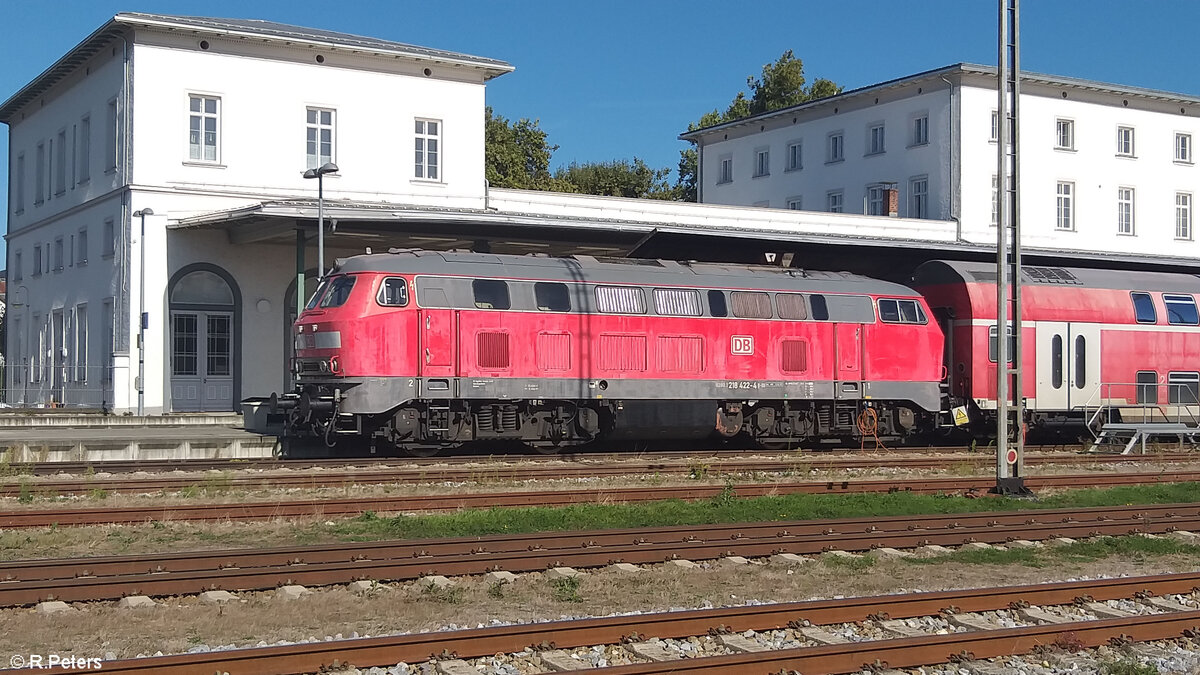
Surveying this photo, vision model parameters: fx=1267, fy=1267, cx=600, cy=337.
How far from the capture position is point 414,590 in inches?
432

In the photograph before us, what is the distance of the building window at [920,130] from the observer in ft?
172

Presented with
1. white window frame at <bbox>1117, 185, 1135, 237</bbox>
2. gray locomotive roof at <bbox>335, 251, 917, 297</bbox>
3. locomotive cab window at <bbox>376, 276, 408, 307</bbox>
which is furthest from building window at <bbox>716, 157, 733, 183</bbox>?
locomotive cab window at <bbox>376, 276, 408, 307</bbox>

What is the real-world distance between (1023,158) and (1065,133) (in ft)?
10.9

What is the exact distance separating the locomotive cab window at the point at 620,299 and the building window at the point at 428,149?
763 inches

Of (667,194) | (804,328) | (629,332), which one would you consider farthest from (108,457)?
(667,194)

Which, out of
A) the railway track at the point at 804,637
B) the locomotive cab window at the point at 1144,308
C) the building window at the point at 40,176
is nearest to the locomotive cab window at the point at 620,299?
the locomotive cab window at the point at 1144,308

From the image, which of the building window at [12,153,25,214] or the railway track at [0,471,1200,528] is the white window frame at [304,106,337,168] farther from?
the railway track at [0,471,1200,528]

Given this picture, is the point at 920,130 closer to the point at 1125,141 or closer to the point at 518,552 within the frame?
the point at 1125,141

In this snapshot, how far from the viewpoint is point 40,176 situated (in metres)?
46.6

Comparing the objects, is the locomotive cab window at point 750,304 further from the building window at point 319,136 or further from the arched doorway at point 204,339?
the building window at point 319,136

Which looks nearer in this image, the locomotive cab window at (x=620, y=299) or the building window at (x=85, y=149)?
the locomotive cab window at (x=620, y=299)

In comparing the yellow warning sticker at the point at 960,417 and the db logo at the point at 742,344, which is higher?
the db logo at the point at 742,344

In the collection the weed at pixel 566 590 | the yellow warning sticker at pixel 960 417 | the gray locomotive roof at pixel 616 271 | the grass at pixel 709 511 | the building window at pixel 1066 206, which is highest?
the building window at pixel 1066 206

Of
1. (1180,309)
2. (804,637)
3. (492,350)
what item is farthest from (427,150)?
(804,637)
